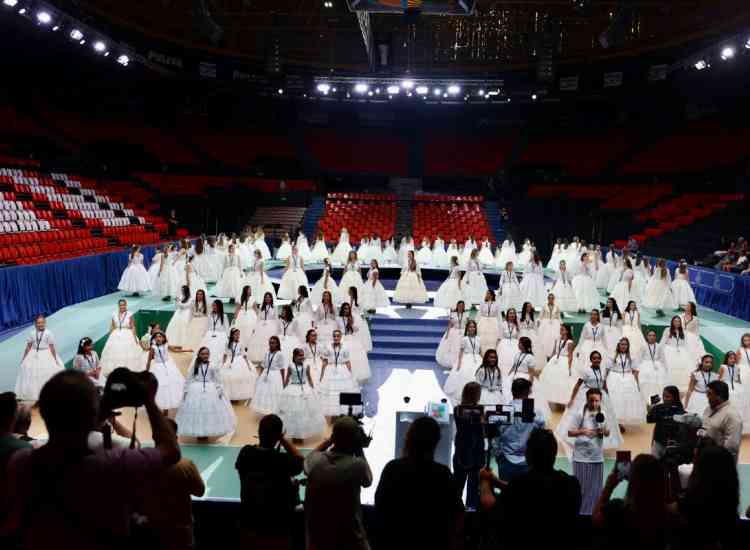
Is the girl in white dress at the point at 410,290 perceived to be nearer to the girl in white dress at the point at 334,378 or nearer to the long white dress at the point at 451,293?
the long white dress at the point at 451,293

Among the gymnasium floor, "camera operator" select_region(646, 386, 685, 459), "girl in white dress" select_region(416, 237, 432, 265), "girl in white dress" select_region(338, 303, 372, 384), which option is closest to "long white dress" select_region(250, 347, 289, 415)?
the gymnasium floor

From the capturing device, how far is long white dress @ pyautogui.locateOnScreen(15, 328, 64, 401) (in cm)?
938

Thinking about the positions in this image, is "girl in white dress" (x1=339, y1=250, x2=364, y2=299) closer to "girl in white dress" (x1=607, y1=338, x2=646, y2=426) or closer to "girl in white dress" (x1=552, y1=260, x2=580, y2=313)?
"girl in white dress" (x1=552, y1=260, x2=580, y2=313)

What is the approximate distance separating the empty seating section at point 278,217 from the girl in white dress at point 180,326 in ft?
53.2

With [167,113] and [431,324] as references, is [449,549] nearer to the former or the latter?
[431,324]

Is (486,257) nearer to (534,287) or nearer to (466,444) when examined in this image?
(534,287)

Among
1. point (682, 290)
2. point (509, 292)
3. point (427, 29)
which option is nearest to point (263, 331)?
point (509, 292)

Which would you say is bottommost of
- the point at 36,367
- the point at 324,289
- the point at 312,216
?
the point at 36,367

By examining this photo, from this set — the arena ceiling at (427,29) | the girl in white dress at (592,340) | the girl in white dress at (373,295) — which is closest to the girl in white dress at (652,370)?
the girl in white dress at (592,340)

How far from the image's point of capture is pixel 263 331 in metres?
12.5

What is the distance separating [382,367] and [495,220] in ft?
64.1

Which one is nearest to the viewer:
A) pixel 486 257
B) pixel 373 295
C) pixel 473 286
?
pixel 373 295

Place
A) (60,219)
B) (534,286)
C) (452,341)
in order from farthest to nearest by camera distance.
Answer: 1. (60,219)
2. (534,286)
3. (452,341)

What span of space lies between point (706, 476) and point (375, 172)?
3342 centimetres
